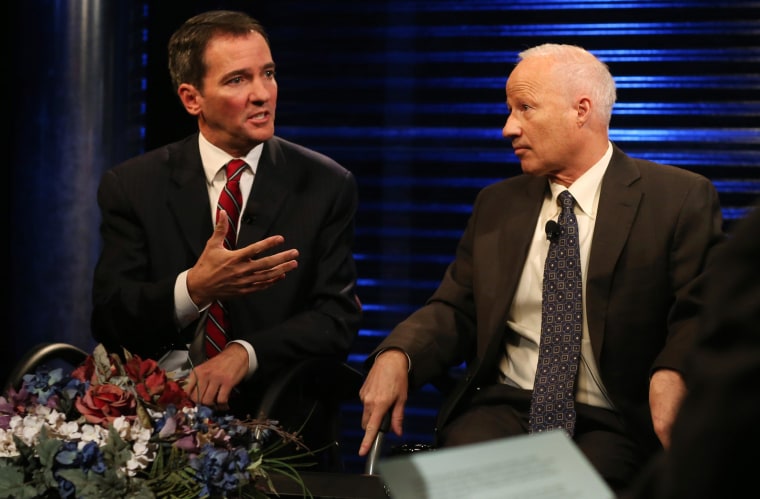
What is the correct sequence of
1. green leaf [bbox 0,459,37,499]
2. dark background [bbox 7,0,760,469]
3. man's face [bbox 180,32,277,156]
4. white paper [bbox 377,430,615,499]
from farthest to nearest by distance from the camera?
1. dark background [bbox 7,0,760,469]
2. man's face [bbox 180,32,277,156]
3. green leaf [bbox 0,459,37,499]
4. white paper [bbox 377,430,615,499]

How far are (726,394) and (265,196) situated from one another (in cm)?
263

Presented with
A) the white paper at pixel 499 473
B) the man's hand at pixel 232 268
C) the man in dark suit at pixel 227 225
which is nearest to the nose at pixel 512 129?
the man in dark suit at pixel 227 225

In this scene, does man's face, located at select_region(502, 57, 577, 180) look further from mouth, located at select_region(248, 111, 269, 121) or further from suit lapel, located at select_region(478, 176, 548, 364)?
mouth, located at select_region(248, 111, 269, 121)

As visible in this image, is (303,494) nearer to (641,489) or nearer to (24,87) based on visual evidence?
(641,489)

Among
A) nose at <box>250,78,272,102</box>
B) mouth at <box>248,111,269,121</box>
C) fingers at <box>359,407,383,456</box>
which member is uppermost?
nose at <box>250,78,272,102</box>

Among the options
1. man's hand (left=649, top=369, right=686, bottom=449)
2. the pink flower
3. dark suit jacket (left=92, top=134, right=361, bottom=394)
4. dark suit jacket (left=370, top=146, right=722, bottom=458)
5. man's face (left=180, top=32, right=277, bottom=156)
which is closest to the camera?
the pink flower

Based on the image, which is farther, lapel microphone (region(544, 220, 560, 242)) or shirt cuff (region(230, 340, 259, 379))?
shirt cuff (region(230, 340, 259, 379))

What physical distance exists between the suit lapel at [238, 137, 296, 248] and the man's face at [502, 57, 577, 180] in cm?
77

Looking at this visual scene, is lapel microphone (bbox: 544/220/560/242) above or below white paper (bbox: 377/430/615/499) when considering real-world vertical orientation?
below

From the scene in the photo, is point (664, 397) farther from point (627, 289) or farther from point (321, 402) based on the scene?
point (321, 402)

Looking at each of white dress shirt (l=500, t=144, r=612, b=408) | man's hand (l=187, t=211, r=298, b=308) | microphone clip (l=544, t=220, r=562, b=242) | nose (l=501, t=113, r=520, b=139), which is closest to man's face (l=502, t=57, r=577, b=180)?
nose (l=501, t=113, r=520, b=139)

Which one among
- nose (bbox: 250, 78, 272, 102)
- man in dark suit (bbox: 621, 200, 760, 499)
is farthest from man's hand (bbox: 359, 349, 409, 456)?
man in dark suit (bbox: 621, 200, 760, 499)

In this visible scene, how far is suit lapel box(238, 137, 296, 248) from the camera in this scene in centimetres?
324

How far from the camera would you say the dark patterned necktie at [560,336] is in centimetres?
279
